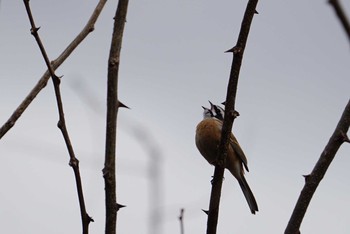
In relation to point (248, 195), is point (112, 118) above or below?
below

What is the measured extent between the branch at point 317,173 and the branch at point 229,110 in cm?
40

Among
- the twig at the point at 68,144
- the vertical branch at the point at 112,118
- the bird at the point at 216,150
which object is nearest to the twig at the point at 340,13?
the vertical branch at the point at 112,118

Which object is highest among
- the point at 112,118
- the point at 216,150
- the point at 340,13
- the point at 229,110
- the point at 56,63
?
the point at 216,150

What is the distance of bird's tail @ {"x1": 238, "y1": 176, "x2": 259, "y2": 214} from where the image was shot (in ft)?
23.2

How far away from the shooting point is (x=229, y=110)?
2.75m

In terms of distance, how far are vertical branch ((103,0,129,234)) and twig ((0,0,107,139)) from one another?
270 mm

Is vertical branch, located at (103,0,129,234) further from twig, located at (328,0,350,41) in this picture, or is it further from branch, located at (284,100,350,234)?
twig, located at (328,0,350,41)

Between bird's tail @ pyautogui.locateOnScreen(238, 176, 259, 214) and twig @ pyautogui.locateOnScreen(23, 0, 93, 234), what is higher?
bird's tail @ pyautogui.locateOnScreen(238, 176, 259, 214)

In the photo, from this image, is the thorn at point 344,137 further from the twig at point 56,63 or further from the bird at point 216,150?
the bird at point 216,150

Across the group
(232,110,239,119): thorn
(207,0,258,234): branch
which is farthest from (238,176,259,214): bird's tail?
(232,110,239,119): thorn

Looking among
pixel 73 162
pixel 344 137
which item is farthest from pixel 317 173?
pixel 73 162

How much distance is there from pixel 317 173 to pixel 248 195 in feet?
15.4

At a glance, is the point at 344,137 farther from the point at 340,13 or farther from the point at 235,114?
the point at 340,13

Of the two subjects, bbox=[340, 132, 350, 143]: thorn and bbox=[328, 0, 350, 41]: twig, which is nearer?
bbox=[328, 0, 350, 41]: twig
